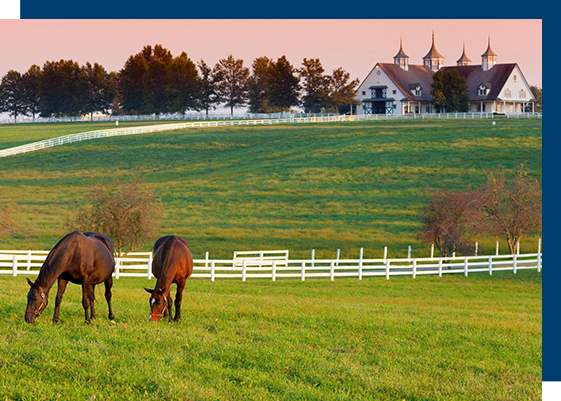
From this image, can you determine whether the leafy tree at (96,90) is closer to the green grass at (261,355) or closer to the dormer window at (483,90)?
the dormer window at (483,90)

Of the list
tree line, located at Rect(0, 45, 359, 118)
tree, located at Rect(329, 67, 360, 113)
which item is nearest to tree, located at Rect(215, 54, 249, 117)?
tree line, located at Rect(0, 45, 359, 118)

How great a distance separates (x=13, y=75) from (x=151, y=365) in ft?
404

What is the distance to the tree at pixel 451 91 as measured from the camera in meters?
92.9

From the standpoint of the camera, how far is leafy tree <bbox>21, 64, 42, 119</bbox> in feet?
389

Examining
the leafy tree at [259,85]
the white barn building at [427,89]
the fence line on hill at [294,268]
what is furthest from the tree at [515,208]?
the leafy tree at [259,85]

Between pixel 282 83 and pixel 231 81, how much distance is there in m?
13.6

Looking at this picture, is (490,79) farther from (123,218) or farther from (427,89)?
(123,218)

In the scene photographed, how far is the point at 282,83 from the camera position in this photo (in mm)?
100125

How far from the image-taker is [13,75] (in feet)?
393

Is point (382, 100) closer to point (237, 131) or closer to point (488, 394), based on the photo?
point (237, 131)

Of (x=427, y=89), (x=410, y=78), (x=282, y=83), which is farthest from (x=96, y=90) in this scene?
(x=427, y=89)

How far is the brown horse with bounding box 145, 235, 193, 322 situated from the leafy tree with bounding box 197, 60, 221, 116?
10087cm

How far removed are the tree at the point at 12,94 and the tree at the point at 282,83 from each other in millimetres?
48986
